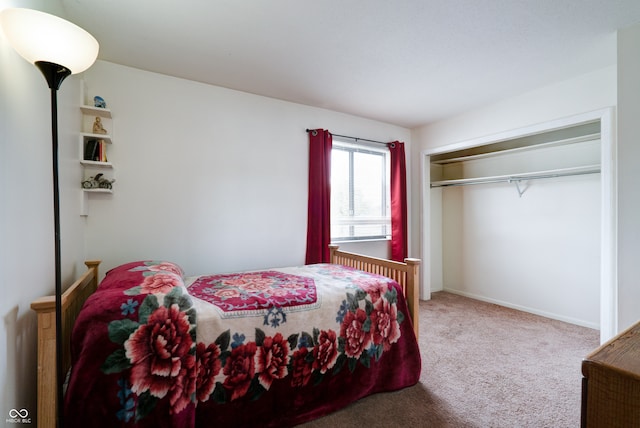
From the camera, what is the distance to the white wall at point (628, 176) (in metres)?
1.84

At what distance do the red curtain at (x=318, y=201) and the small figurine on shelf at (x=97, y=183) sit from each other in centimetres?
182

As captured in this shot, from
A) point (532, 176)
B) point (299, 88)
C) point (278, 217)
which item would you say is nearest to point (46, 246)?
point (278, 217)

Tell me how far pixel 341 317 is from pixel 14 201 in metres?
1.63

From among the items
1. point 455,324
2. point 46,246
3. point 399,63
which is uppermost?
point 399,63

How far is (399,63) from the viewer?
7.61ft

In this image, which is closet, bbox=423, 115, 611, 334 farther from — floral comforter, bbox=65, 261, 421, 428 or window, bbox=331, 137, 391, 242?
floral comforter, bbox=65, 261, 421, 428

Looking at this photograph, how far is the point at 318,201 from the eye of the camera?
3.19m

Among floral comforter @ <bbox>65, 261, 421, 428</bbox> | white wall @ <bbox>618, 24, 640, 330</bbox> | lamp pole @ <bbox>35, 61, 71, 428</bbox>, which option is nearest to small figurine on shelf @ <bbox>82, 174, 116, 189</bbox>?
floral comforter @ <bbox>65, 261, 421, 428</bbox>

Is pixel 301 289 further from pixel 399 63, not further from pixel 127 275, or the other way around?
pixel 399 63

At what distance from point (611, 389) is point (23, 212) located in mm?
1926

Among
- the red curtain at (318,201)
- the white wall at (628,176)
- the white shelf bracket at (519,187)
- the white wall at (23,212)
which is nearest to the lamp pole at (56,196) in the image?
the white wall at (23,212)

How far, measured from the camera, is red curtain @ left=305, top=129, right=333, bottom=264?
3.16 m

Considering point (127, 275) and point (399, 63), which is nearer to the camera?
point (127, 275)

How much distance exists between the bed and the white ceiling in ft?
5.18
